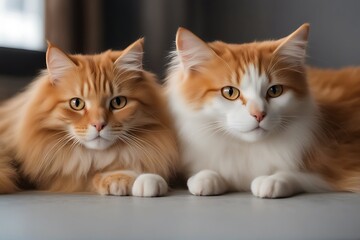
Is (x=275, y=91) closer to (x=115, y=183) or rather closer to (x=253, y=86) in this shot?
(x=253, y=86)

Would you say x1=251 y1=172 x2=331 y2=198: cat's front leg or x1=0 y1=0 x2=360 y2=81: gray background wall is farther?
x1=0 y1=0 x2=360 y2=81: gray background wall

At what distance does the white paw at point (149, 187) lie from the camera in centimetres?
135

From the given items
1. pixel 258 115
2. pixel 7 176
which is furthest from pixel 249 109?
pixel 7 176

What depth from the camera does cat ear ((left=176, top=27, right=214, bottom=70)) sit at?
1.43 metres

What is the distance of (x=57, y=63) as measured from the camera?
1.45m

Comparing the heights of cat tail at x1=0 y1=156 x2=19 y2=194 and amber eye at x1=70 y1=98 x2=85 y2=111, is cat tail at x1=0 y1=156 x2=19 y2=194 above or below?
below

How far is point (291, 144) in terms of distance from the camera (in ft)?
4.76

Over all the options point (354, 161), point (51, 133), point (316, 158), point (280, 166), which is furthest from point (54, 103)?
point (354, 161)

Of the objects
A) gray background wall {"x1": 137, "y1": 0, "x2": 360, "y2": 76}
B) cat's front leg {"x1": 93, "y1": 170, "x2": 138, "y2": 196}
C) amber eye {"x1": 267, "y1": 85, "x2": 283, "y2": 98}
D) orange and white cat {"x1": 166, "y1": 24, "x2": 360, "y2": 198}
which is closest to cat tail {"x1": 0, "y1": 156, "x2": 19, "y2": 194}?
cat's front leg {"x1": 93, "y1": 170, "x2": 138, "y2": 196}

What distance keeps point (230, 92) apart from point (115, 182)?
42 centimetres

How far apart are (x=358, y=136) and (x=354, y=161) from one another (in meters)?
0.12

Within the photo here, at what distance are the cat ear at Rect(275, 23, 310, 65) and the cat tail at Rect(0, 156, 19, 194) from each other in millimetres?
868

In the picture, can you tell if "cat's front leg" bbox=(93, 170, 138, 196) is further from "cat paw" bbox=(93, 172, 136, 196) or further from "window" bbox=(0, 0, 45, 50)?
"window" bbox=(0, 0, 45, 50)

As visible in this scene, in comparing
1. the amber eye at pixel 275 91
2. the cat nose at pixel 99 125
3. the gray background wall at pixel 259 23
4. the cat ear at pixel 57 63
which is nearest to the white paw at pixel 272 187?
the amber eye at pixel 275 91
